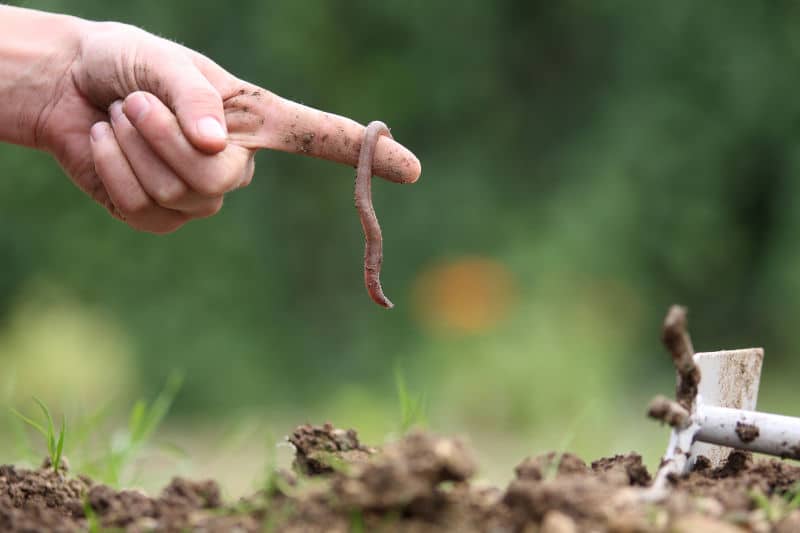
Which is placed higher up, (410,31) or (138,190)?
(410,31)

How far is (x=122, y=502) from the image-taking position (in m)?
1.33

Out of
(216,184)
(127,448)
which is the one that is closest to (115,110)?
(216,184)

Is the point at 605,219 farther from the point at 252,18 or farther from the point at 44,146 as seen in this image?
the point at 44,146

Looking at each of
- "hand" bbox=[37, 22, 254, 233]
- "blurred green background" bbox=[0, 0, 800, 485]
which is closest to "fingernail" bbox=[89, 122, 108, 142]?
"hand" bbox=[37, 22, 254, 233]

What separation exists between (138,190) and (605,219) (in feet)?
12.4

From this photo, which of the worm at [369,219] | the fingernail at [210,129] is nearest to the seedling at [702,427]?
the worm at [369,219]

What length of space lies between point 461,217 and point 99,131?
3.71 m

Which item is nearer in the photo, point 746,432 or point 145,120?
point 746,432

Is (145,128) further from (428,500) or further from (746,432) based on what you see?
(746,432)

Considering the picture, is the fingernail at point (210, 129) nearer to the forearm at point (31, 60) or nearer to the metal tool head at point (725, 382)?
the forearm at point (31, 60)

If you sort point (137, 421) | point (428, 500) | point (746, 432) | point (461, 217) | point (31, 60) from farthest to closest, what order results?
1. point (461, 217)
2. point (137, 421)
3. point (31, 60)
4. point (746, 432)
5. point (428, 500)

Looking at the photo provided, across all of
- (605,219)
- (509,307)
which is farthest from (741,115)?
(509,307)

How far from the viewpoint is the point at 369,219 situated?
165cm

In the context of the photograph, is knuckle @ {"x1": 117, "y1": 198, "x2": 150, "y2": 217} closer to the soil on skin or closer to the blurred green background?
the soil on skin
